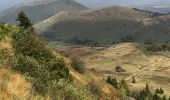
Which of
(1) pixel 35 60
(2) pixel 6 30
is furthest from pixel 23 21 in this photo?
(1) pixel 35 60

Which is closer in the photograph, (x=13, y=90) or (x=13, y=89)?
(x=13, y=90)

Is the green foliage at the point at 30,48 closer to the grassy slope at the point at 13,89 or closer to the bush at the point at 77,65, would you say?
the grassy slope at the point at 13,89

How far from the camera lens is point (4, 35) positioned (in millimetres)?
33438

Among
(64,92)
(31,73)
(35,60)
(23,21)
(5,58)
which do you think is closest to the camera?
(64,92)

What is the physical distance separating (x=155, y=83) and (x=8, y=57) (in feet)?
450

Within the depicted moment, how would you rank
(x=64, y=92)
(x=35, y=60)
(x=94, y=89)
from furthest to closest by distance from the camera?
(x=94, y=89) → (x=35, y=60) → (x=64, y=92)

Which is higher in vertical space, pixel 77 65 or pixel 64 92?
pixel 64 92

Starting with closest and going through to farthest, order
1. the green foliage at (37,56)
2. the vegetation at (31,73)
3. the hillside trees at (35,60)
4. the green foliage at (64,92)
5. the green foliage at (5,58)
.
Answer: the vegetation at (31,73) < the green foliage at (64,92) < the green foliage at (5,58) < the hillside trees at (35,60) < the green foliage at (37,56)

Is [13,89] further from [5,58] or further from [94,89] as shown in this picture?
[94,89]

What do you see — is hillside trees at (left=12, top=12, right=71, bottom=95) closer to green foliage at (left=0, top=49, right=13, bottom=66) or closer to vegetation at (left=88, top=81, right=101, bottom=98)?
green foliage at (left=0, top=49, right=13, bottom=66)

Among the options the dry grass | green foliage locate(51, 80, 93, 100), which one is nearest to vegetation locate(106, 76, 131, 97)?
green foliage locate(51, 80, 93, 100)

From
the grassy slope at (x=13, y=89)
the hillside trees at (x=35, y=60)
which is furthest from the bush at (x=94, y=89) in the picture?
the grassy slope at (x=13, y=89)

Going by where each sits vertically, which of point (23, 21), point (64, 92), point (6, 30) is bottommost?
point (64, 92)

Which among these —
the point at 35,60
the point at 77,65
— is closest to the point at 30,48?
the point at 35,60
